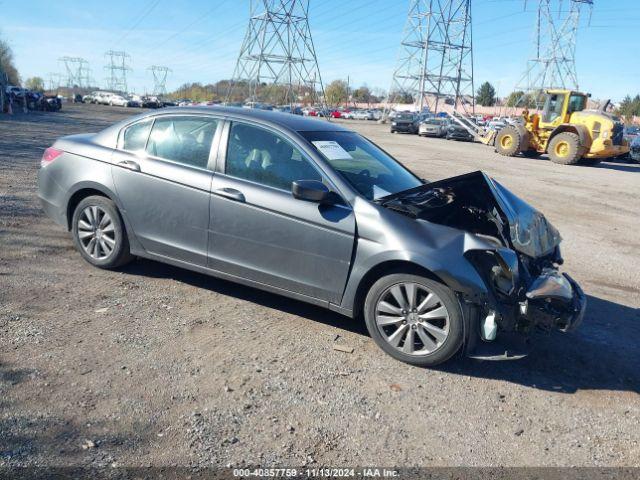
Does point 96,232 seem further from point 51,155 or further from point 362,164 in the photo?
point 362,164

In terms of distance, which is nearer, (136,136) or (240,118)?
(240,118)

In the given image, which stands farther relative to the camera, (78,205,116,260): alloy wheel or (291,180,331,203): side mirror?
(78,205,116,260): alloy wheel

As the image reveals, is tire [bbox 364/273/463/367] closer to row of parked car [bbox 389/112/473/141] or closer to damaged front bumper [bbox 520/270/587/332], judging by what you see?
damaged front bumper [bbox 520/270/587/332]

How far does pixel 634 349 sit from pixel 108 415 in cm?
414

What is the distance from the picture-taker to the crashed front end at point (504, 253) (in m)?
3.74

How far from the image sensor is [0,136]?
17016 mm

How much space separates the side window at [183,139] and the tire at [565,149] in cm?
2025

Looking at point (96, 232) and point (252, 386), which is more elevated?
point (96, 232)

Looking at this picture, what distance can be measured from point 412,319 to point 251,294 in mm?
1752

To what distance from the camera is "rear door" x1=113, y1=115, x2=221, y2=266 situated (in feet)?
15.2

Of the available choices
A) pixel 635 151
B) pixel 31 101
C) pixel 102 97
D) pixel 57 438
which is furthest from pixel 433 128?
pixel 102 97

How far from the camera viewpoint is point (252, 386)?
11.5ft

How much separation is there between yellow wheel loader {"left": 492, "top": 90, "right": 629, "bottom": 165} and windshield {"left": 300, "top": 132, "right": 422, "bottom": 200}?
750 inches

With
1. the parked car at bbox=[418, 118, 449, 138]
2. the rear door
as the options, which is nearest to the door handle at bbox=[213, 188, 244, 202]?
the rear door
